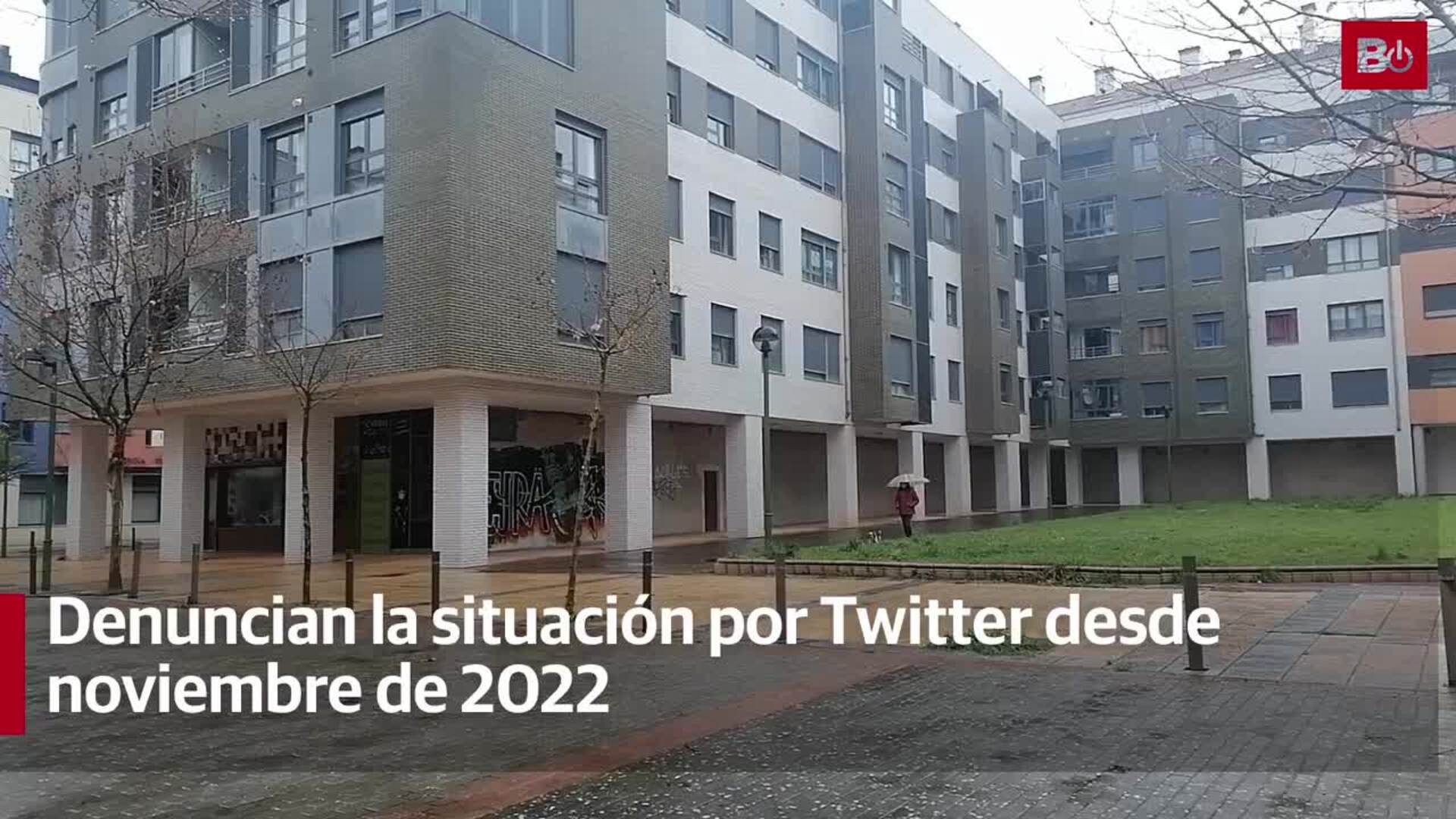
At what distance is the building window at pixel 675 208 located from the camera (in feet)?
95.0

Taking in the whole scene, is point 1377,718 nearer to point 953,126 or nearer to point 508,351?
point 508,351

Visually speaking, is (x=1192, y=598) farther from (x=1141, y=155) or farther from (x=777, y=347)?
(x=1141, y=155)

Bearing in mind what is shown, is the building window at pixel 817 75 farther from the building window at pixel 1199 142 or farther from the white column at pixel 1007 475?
the building window at pixel 1199 142

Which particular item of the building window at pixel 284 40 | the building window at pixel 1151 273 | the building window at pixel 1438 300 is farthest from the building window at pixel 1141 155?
the building window at pixel 284 40

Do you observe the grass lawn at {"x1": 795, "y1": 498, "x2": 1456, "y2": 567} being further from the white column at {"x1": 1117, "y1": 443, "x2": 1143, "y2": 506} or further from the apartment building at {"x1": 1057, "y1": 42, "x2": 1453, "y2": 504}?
the white column at {"x1": 1117, "y1": 443, "x2": 1143, "y2": 506}

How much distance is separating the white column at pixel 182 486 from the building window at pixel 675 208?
41.1 feet

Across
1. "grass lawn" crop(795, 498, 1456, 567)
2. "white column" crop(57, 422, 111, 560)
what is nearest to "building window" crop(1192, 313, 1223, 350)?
"grass lawn" crop(795, 498, 1456, 567)

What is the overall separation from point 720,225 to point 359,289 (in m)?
11.3

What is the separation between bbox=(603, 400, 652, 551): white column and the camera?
25875 millimetres

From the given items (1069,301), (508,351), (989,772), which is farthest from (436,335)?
(1069,301)

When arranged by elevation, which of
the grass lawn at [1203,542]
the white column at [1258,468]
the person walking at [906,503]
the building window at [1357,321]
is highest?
the building window at [1357,321]

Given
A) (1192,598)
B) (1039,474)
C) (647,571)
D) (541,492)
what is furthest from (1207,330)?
(1192,598)

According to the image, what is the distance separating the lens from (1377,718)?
682 cm

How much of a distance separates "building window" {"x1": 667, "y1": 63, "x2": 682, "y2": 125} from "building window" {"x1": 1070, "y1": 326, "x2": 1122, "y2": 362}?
102ft
